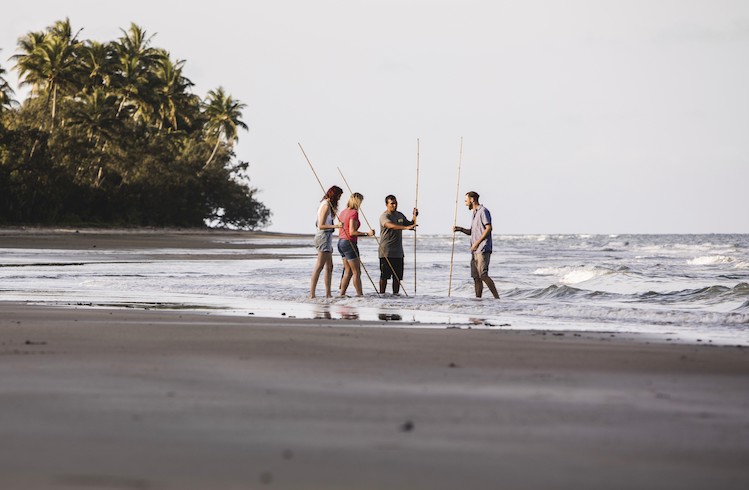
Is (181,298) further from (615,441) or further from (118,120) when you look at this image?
(118,120)

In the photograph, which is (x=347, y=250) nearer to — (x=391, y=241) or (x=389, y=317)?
(x=391, y=241)

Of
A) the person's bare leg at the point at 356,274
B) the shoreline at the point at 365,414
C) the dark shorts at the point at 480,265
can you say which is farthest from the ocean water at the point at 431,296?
the shoreline at the point at 365,414

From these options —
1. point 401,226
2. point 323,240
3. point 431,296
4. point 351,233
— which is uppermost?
point 401,226

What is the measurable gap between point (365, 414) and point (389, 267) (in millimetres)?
9799

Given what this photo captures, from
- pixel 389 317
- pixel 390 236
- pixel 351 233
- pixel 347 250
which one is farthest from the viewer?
pixel 390 236

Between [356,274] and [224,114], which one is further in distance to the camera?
[224,114]

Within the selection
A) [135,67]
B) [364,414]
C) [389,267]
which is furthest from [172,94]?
[364,414]

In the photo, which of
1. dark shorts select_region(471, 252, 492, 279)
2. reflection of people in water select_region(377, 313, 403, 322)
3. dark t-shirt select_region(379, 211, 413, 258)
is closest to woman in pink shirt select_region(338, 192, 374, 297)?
dark t-shirt select_region(379, 211, 413, 258)

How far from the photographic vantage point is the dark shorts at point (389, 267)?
543 inches

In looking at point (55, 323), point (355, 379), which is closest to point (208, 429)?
point (355, 379)

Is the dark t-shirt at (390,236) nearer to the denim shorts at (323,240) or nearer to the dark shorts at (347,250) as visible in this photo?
the dark shorts at (347,250)

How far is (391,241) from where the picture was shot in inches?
542

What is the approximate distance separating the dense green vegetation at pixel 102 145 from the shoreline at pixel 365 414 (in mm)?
48740

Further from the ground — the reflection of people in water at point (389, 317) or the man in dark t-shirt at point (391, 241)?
the man in dark t-shirt at point (391, 241)
